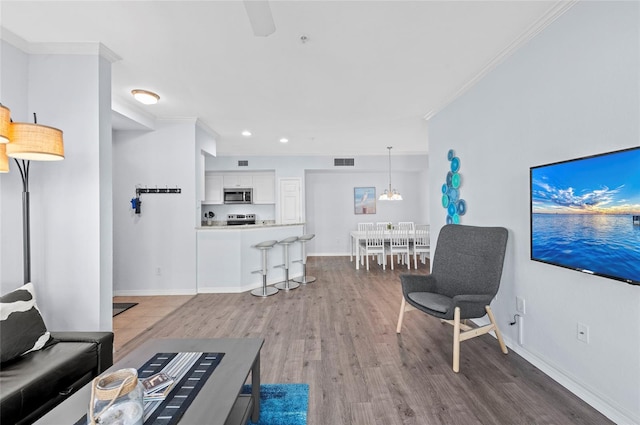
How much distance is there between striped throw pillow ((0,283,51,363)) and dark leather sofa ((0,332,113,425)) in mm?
52

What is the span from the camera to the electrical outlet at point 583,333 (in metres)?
1.85

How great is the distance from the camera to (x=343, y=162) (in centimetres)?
715

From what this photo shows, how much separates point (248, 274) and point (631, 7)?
15.2 feet

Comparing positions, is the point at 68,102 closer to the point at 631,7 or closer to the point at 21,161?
the point at 21,161

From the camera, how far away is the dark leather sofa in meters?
1.37

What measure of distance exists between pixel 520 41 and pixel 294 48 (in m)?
1.83

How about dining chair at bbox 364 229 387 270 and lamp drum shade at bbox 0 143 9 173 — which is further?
dining chair at bbox 364 229 387 270

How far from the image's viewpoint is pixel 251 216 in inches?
290

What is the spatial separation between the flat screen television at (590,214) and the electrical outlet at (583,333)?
39cm

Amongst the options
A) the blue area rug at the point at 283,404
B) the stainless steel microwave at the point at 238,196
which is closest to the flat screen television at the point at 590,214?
the blue area rug at the point at 283,404

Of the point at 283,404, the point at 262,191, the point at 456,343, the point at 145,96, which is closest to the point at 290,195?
the point at 262,191

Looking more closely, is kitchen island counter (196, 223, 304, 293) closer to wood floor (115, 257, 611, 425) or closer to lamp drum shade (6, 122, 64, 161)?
wood floor (115, 257, 611, 425)

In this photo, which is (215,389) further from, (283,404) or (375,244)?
(375,244)

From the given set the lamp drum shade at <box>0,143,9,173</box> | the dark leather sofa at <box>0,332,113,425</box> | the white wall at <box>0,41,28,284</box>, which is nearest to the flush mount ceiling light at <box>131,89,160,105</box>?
the white wall at <box>0,41,28,284</box>
